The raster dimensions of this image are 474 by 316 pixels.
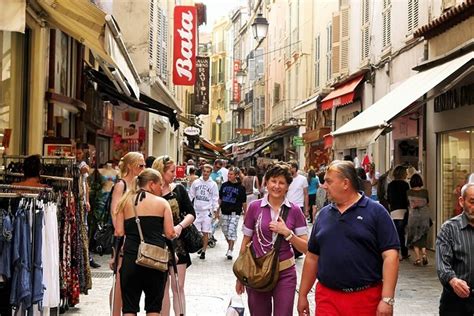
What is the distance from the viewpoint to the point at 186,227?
8391 mm

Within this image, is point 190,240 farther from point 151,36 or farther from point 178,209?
point 151,36

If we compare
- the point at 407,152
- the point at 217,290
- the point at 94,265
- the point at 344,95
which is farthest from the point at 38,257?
the point at 344,95

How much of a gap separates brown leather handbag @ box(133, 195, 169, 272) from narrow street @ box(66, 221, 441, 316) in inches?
106

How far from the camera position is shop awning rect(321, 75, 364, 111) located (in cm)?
2251

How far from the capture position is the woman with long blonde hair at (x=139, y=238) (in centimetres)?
683

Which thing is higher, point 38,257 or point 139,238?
point 139,238

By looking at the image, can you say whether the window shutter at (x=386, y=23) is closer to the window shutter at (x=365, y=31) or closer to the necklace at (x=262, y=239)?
the window shutter at (x=365, y=31)

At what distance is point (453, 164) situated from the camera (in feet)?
52.0

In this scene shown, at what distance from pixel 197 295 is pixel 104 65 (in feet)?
23.9

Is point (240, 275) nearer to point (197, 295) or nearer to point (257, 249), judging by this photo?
point (257, 249)

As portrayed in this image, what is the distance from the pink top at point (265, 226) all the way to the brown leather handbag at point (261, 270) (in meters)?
0.07

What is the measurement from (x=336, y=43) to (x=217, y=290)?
56.8ft

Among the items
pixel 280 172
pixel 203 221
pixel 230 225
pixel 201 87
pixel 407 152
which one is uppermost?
pixel 201 87

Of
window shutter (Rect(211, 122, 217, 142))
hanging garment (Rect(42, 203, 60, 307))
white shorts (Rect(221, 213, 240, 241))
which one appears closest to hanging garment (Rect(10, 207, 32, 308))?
hanging garment (Rect(42, 203, 60, 307))
